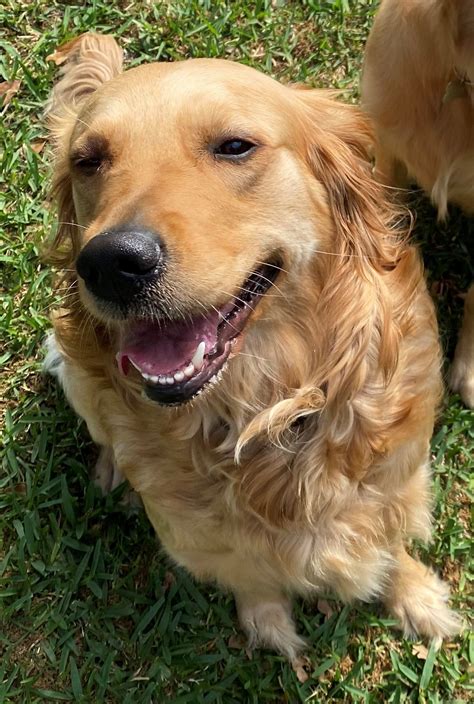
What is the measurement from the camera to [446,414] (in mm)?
3744

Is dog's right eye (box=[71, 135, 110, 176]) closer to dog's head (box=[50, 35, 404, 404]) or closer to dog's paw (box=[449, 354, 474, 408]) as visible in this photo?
dog's head (box=[50, 35, 404, 404])

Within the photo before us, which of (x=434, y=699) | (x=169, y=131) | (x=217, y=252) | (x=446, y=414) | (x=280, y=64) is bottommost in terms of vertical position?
(x=434, y=699)

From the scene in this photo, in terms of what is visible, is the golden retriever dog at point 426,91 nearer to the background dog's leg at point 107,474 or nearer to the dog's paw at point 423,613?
the dog's paw at point 423,613

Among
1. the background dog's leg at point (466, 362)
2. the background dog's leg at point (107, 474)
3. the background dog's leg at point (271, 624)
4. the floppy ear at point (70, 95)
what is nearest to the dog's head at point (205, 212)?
the floppy ear at point (70, 95)

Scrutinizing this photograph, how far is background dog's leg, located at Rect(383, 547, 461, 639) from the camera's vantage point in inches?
133

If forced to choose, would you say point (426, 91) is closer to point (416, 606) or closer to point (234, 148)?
point (234, 148)

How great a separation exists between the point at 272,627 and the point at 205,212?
213cm

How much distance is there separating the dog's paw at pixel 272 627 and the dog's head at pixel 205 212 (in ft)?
4.97

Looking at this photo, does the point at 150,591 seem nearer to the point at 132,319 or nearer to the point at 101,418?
the point at 101,418

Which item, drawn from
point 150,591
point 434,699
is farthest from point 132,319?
point 434,699

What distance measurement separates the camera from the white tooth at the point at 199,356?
2.16m

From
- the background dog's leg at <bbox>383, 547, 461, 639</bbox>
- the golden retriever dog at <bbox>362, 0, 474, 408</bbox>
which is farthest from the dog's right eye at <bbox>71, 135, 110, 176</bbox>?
the background dog's leg at <bbox>383, 547, 461, 639</bbox>

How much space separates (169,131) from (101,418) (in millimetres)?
1171

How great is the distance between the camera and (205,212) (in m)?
2.07
